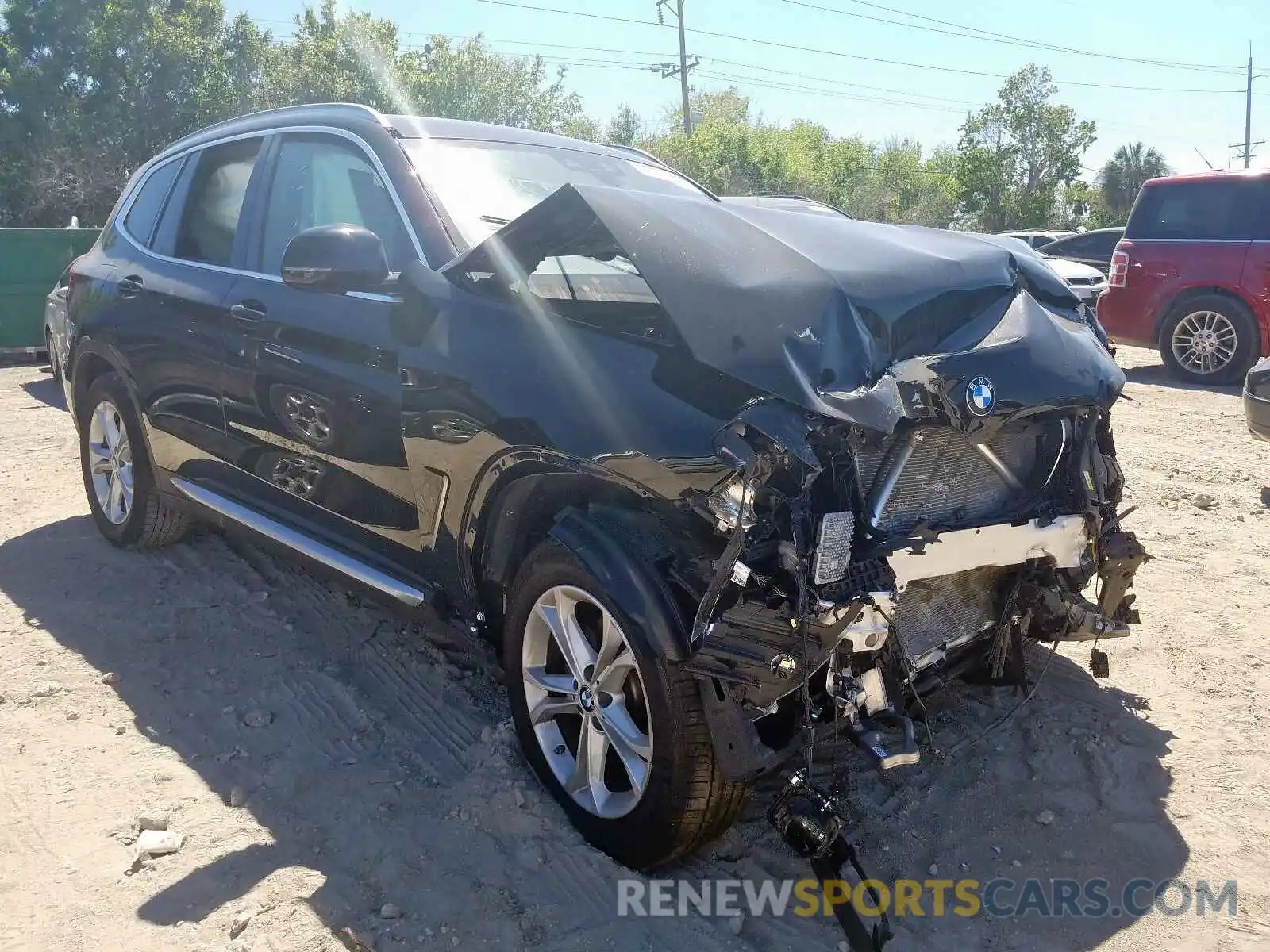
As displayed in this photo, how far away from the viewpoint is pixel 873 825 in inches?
114

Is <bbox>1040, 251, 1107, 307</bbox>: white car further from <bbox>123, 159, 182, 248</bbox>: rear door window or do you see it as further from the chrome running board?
the chrome running board

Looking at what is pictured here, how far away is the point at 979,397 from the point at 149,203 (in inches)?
166

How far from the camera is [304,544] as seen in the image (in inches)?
146

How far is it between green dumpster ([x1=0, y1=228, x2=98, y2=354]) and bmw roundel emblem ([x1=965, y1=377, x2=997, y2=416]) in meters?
13.6

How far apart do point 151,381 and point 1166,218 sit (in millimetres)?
9781

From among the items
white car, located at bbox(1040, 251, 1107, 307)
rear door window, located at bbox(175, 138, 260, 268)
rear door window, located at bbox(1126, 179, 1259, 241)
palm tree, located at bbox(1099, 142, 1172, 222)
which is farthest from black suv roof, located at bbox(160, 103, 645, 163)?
palm tree, located at bbox(1099, 142, 1172, 222)

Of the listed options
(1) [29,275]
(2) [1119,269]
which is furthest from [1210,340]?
(1) [29,275]

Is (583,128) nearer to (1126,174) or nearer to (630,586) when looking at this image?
(1126,174)

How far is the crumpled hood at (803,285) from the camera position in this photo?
241cm

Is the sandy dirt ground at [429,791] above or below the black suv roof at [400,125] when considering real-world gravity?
below

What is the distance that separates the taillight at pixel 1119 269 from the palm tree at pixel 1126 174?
3345 cm

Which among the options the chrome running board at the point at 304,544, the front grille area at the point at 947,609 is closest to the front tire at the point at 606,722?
the chrome running board at the point at 304,544

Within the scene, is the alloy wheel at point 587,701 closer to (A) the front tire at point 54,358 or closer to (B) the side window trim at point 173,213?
(B) the side window trim at point 173,213

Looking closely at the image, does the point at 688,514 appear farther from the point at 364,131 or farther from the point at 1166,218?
the point at 1166,218
